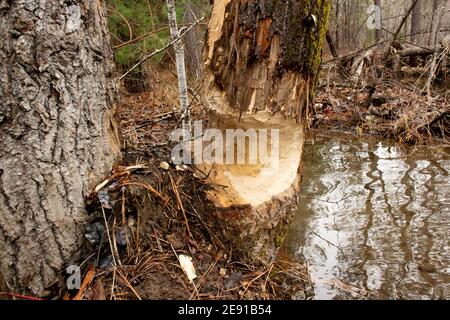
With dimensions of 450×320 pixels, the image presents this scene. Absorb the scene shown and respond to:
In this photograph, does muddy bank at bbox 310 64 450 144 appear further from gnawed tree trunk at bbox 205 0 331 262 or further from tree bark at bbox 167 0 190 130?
gnawed tree trunk at bbox 205 0 331 262

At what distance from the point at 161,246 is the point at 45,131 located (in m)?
0.73

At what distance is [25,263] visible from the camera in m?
1.37

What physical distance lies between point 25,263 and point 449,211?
2.74 metres

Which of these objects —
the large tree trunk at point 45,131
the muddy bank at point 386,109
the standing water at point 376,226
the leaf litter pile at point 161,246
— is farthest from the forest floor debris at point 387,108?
the large tree trunk at point 45,131

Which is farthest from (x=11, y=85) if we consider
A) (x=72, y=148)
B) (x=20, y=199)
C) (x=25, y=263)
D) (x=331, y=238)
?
(x=331, y=238)

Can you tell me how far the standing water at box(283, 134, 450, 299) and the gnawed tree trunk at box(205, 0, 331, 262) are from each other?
0.48m

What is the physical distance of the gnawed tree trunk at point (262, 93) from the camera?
1678mm
